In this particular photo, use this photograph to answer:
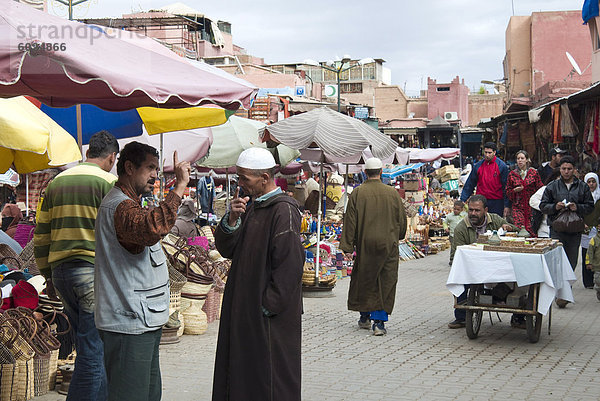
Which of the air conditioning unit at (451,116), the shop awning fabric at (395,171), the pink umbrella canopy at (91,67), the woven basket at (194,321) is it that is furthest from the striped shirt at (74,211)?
the air conditioning unit at (451,116)

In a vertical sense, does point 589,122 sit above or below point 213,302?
above

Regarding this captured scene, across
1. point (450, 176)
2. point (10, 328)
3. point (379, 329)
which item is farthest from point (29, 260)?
point (450, 176)

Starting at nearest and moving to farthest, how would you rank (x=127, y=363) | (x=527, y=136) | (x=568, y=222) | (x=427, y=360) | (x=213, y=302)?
(x=127, y=363) < (x=427, y=360) < (x=213, y=302) < (x=568, y=222) < (x=527, y=136)

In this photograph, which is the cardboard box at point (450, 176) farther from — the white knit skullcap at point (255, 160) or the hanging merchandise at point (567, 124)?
the white knit skullcap at point (255, 160)

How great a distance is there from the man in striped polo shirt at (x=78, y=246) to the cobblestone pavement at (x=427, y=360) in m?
1.34

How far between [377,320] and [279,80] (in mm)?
36787

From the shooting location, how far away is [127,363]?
4.11 m

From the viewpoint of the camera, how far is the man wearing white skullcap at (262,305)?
Result: 4.25m

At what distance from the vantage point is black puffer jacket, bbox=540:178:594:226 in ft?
32.8

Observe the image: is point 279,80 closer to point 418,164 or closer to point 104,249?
point 418,164

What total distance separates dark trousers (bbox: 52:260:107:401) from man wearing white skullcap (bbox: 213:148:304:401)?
3.15ft

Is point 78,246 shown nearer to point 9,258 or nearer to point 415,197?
point 9,258

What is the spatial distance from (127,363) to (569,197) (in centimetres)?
757

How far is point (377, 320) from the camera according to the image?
868 centimetres
